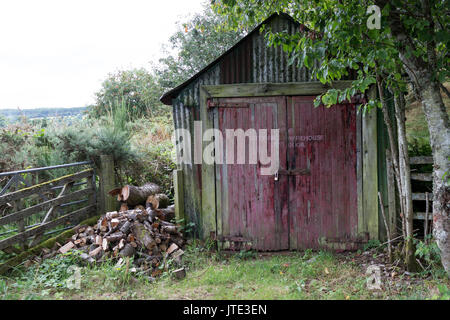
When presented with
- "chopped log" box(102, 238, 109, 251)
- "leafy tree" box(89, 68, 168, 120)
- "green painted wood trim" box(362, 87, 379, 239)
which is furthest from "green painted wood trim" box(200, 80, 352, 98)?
"leafy tree" box(89, 68, 168, 120)

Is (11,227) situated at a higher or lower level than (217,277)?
higher

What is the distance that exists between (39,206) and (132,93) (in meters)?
9.60

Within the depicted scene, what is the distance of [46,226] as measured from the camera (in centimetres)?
508

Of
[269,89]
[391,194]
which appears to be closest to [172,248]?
[269,89]

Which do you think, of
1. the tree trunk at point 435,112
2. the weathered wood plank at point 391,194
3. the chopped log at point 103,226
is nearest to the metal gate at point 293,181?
the weathered wood plank at point 391,194

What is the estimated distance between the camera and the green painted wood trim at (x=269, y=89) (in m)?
5.20

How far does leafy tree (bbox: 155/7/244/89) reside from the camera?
11195 millimetres

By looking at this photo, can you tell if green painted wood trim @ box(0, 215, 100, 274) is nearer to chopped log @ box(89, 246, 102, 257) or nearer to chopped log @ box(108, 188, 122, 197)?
chopped log @ box(108, 188, 122, 197)

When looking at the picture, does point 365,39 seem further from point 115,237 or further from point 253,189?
point 115,237

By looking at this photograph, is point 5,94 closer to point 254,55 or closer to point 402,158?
point 254,55
